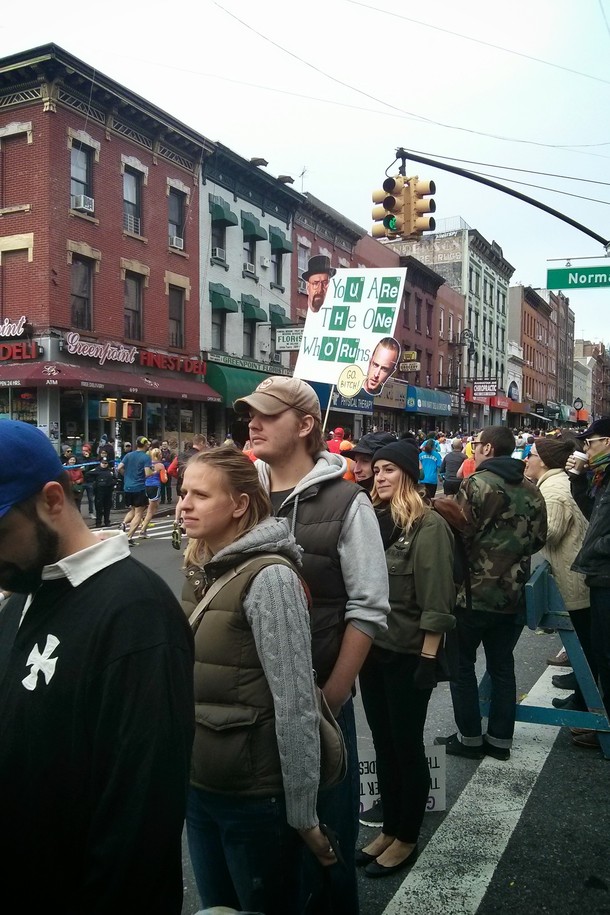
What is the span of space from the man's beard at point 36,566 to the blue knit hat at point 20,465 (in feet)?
0.25

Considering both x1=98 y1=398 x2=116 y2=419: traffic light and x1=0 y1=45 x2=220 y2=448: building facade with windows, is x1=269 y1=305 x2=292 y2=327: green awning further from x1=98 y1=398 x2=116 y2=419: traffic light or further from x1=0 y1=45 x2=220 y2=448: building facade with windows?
x1=98 y1=398 x2=116 y2=419: traffic light

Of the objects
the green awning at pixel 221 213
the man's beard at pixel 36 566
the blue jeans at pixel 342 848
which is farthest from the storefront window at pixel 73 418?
the man's beard at pixel 36 566

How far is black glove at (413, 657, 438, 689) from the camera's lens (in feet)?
10.2

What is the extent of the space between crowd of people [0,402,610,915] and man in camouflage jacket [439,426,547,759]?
406mm

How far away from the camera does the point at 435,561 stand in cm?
327

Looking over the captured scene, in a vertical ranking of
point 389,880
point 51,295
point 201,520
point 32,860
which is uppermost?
point 51,295

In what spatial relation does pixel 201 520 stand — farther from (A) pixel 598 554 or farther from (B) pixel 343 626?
(A) pixel 598 554

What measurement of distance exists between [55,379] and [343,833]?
675 inches

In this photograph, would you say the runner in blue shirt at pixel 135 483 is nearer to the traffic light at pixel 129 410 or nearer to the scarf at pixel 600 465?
the traffic light at pixel 129 410

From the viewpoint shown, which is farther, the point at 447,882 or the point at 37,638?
the point at 447,882

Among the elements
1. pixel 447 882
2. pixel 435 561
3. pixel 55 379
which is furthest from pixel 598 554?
pixel 55 379

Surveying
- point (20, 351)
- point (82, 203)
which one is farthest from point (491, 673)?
point (82, 203)

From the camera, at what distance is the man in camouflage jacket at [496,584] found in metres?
4.07

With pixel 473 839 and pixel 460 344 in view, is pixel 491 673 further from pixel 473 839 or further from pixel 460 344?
pixel 460 344
